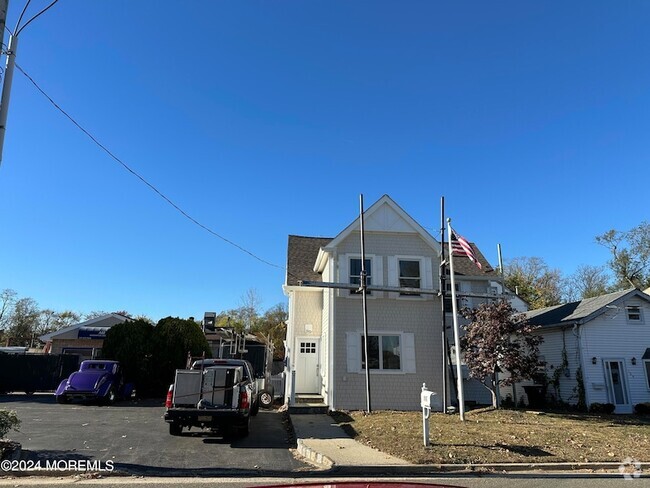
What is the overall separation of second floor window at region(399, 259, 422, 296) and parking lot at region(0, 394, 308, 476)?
7099 millimetres

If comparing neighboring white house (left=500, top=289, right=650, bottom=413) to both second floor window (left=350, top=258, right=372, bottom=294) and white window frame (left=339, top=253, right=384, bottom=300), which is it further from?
second floor window (left=350, top=258, right=372, bottom=294)

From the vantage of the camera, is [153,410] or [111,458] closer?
[111,458]

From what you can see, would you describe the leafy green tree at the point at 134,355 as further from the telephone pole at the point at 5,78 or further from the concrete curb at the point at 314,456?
the telephone pole at the point at 5,78

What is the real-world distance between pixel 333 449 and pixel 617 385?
651 inches

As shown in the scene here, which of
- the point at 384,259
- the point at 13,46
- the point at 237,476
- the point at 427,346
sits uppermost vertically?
the point at 13,46

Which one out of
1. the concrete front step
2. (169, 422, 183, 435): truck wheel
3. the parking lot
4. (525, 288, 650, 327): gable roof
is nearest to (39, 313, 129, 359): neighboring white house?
the parking lot

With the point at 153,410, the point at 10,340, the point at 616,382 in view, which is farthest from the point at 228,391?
the point at 10,340

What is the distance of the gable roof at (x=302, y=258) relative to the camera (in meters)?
20.4

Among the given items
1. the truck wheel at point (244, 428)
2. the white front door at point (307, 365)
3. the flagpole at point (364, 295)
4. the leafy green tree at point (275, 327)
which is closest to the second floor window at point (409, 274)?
the flagpole at point (364, 295)

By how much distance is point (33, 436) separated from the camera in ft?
35.3

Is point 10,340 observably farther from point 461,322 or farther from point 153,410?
point 461,322

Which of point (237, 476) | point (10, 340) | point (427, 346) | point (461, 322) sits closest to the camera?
point (237, 476)

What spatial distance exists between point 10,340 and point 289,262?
67.0 meters

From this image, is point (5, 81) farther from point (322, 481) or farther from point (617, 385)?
point (617, 385)
